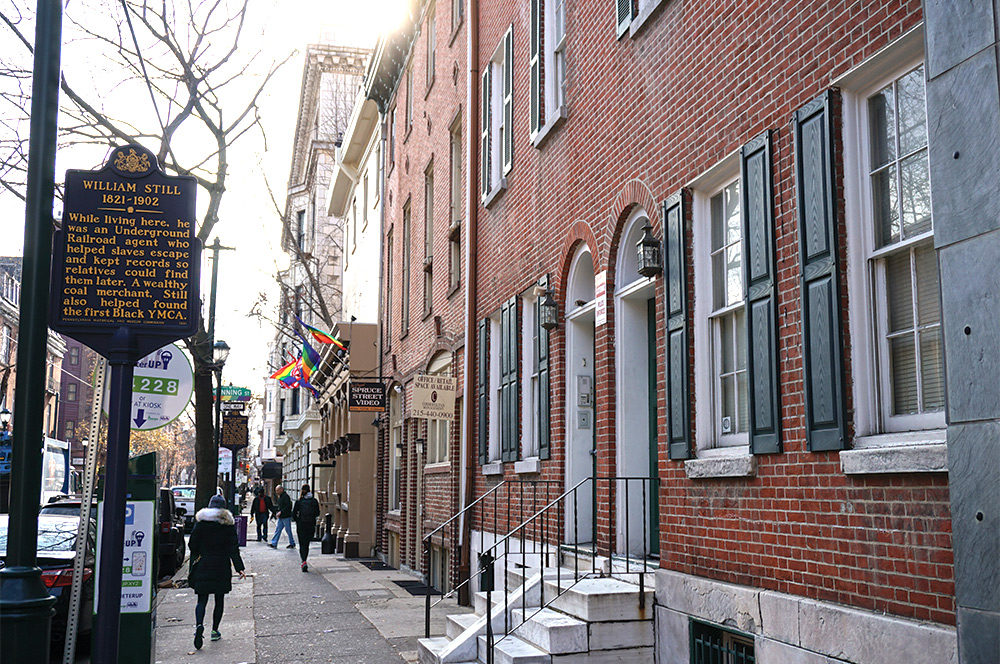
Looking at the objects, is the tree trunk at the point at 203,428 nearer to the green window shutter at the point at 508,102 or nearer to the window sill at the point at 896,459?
the green window shutter at the point at 508,102

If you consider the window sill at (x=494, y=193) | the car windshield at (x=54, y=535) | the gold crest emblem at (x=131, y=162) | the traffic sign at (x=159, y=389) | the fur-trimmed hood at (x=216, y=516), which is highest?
the window sill at (x=494, y=193)

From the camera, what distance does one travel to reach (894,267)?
18.8 feet

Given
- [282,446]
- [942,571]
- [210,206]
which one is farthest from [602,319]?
[282,446]

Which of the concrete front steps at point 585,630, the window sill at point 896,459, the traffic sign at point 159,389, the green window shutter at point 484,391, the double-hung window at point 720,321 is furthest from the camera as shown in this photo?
the green window shutter at point 484,391

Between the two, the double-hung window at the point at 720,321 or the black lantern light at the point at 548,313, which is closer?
the double-hung window at the point at 720,321

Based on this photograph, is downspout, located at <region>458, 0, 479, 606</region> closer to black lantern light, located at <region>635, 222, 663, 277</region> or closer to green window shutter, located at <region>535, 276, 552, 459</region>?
green window shutter, located at <region>535, 276, 552, 459</region>

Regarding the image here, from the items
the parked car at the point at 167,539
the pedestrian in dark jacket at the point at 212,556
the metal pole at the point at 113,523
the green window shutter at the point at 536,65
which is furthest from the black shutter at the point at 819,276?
the parked car at the point at 167,539

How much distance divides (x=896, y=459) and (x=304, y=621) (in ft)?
31.4

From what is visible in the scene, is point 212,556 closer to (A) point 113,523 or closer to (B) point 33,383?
(A) point 113,523

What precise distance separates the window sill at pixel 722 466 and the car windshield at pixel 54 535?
751 cm

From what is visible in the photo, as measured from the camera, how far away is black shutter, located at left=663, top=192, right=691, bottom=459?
7.70 metres

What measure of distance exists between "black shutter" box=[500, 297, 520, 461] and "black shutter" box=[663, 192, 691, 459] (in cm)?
431

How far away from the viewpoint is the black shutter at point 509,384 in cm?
1217

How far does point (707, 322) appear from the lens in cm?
769
